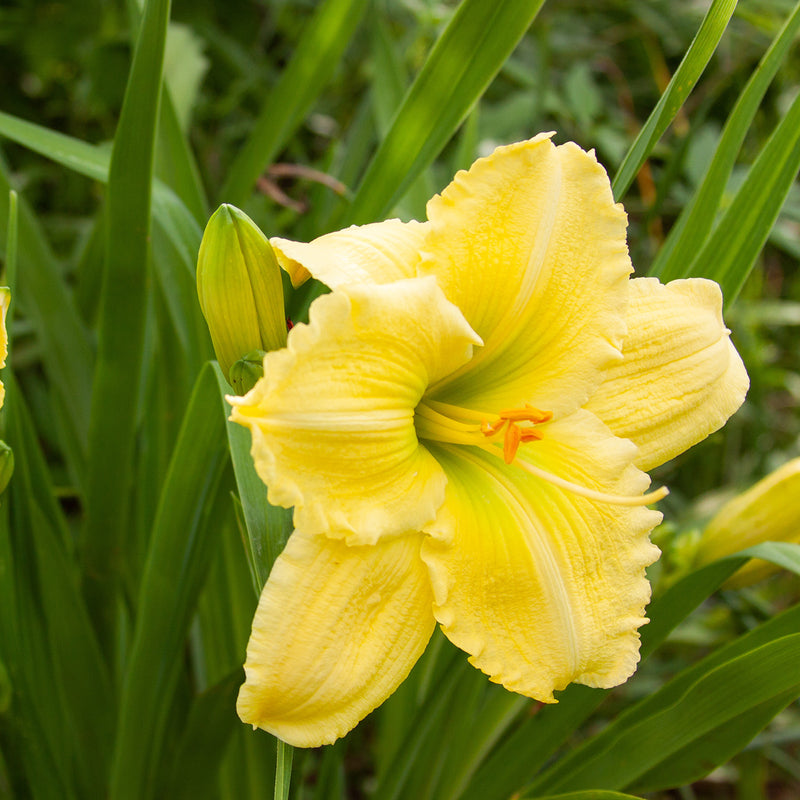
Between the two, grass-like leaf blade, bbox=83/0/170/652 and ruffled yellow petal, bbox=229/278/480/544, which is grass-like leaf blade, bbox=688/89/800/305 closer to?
ruffled yellow petal, bbox=229/278/480/544

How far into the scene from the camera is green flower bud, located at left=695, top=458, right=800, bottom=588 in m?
0.74

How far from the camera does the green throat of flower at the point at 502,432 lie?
485mm

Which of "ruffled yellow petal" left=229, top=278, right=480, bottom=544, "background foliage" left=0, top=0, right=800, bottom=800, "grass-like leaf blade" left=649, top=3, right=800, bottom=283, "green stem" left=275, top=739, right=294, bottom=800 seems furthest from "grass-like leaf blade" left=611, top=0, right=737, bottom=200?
"green stem" left=275, top=739, right=294, bottom=800

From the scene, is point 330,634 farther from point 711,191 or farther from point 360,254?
point 711,191

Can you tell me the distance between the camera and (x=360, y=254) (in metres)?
0.48

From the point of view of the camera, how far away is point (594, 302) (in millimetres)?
521

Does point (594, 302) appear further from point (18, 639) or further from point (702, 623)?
point (702, 623)

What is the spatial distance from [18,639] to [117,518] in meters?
0.12

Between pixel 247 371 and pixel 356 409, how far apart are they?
81mm

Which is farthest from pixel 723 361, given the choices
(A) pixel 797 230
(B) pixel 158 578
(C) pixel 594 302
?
(A) pixel 797 230

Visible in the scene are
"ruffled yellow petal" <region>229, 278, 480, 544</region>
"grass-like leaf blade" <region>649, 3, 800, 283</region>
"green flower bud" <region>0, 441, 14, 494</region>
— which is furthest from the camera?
"grass-like leaf blade" <region>649, 3, 800, 283</region>

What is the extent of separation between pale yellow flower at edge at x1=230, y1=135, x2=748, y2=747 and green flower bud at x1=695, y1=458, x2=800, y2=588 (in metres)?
0.21

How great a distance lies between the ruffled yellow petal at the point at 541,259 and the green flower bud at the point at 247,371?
4.4 inches

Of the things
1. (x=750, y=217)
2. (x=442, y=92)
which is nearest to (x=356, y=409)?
(x=442, y=92)
